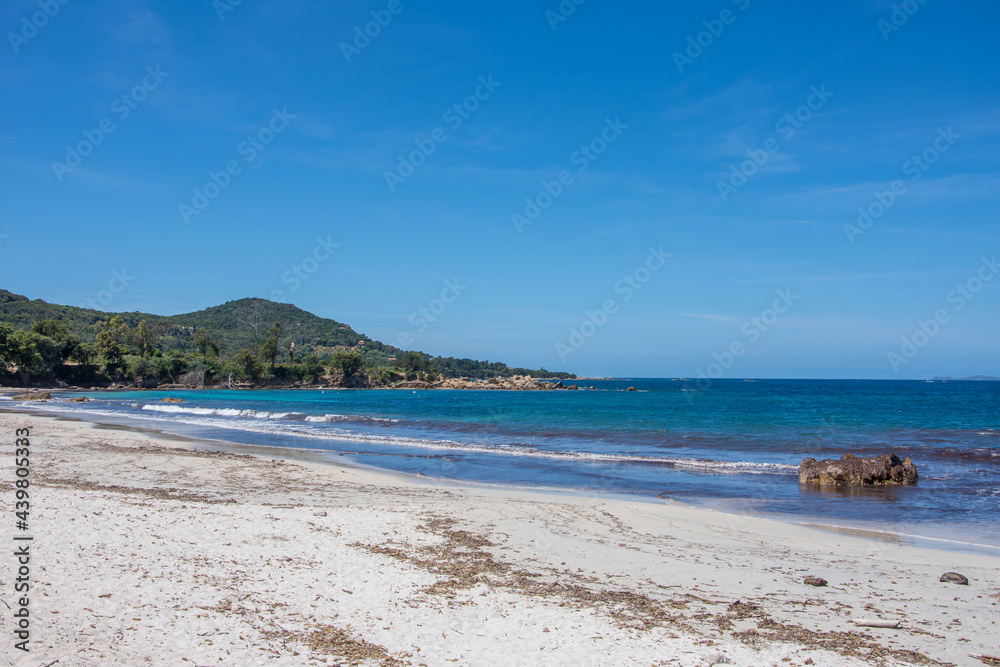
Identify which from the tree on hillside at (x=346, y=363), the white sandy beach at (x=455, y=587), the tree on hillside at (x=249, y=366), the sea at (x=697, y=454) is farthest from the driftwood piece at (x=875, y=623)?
the tree on hillside at (x=346, y=363)

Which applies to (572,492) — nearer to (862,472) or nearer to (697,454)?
(862,472)

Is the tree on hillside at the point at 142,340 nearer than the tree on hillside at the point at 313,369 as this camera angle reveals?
Yes

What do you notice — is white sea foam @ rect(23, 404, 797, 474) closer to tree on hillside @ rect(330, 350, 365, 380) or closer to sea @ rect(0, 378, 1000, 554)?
sea @ rect(0, 378, 1000, 554)

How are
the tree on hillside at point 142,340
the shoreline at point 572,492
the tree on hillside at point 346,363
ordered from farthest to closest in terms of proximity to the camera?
1. the tree on hillside at point 346,363
2. the tree on hillside at point 142,340
3. the shoreline at point 572,492

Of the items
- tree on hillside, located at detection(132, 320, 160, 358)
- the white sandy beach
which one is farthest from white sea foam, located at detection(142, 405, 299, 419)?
tree on hillside, located at detection(132, 320, 160, 358)

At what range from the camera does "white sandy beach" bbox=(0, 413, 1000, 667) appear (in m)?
5.45

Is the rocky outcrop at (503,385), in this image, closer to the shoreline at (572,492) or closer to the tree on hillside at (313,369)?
the tree on hillside at (313,369)

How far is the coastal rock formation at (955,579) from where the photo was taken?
815cm

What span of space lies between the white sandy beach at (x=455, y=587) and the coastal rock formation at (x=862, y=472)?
6969 mm

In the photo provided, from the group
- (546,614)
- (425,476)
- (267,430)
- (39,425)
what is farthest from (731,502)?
(39,425)

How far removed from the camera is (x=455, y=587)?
718 centimetres

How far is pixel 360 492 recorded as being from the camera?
46.0 ft

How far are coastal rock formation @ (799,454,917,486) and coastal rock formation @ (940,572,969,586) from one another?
33.1 ft

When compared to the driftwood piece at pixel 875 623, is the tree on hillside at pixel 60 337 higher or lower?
higher
